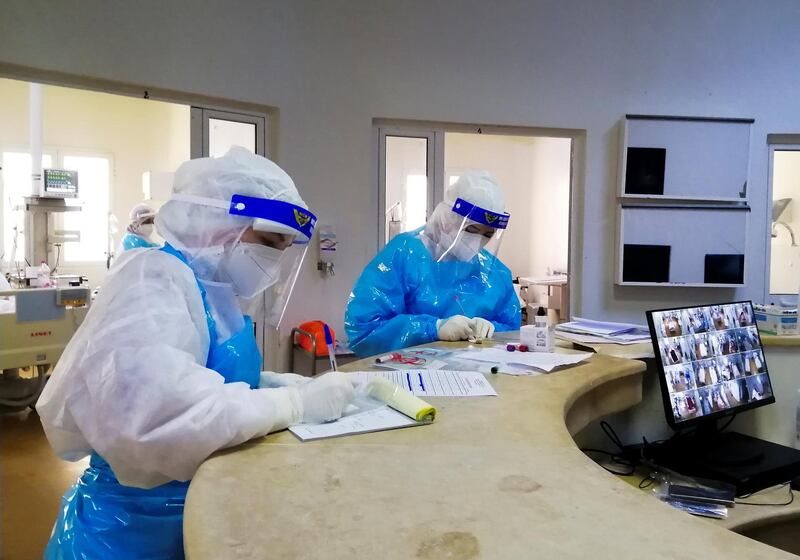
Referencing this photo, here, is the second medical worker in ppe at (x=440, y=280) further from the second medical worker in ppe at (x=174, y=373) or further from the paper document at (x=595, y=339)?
the second medical worker in ppe at (x=174, y=373)

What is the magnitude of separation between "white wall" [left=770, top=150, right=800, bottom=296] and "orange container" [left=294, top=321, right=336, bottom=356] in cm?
302

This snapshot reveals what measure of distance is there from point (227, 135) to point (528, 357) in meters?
2.35

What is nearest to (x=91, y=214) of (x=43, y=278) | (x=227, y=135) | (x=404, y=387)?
(x=43, y=278)

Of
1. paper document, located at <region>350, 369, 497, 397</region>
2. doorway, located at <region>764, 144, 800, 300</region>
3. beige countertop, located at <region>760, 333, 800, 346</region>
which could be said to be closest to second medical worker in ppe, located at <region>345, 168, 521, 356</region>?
paper document, located at <region>350, 369, 497, 397</region>

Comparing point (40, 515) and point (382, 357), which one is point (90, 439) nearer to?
point (382, 357)

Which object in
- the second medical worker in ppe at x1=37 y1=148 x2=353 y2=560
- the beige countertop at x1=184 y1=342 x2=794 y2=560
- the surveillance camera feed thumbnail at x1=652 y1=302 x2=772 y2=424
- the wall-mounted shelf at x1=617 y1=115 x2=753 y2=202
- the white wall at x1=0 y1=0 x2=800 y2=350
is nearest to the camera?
the beige countertop at x1=184 y1=342 x2=794 y2=560

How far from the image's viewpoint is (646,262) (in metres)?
3.53

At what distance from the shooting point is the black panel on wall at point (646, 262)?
3.52 metres

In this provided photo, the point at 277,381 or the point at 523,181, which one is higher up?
the point at 523,181

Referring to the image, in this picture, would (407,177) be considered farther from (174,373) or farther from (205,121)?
(174,373)

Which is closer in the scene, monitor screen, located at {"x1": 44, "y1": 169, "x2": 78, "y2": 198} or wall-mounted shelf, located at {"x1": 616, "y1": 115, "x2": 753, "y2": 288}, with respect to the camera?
wall-mounted shelf, located at {"x1": 616, "y1": 115, "x2": 753, "y2": 288}

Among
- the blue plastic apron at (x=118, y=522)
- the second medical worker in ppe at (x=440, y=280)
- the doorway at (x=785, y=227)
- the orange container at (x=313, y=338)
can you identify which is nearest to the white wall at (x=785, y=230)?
the doorway at (x=785, y=227)

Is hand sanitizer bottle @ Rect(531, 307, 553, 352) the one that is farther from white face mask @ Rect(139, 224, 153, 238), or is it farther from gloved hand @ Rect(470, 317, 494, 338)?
white face mask @ Rect(139, 224, 153, 238)

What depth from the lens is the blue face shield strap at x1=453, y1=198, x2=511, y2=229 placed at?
219 centimetres
